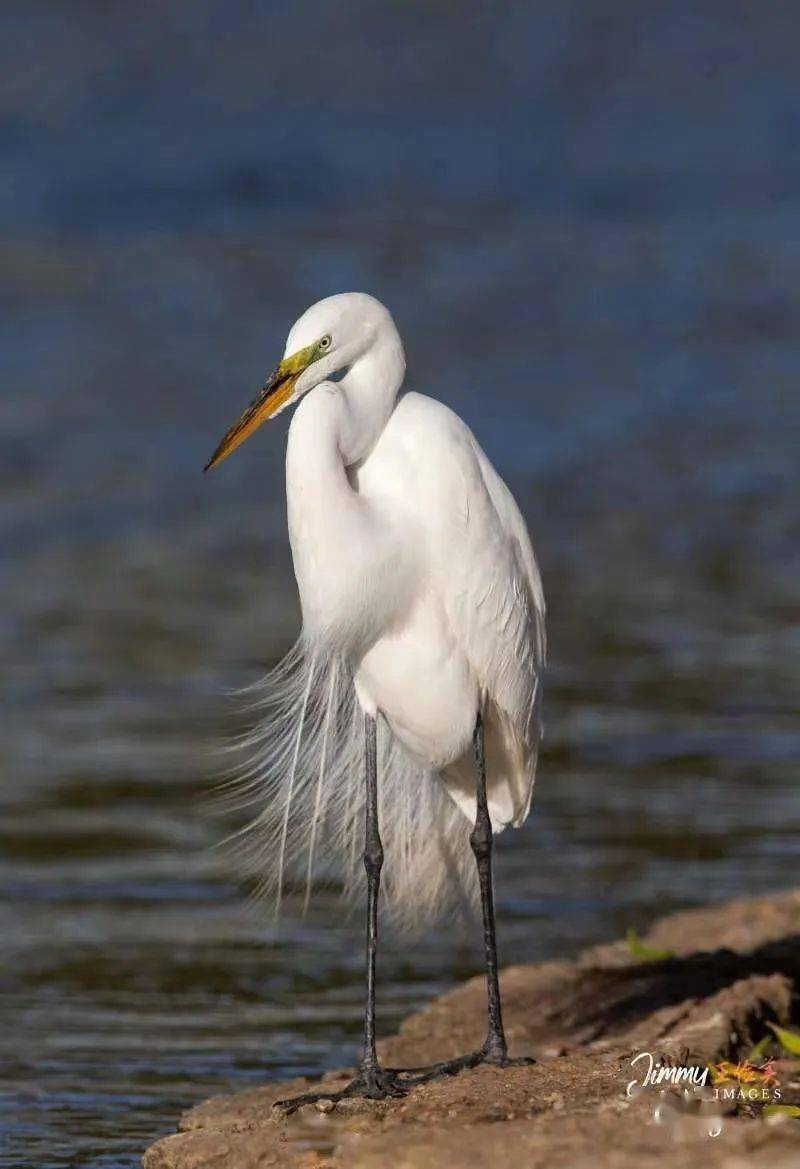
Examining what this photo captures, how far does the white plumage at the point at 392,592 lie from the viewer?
4836 mm

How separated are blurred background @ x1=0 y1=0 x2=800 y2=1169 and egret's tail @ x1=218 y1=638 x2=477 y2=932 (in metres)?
0.58

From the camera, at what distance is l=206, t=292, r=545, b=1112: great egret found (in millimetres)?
Answer: 4832

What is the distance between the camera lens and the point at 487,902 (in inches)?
205

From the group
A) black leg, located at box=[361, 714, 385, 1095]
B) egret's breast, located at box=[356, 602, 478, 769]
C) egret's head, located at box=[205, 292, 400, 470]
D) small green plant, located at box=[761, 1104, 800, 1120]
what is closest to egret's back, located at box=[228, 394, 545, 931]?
egret's breast, located at box=[356, 602, 478, 769]

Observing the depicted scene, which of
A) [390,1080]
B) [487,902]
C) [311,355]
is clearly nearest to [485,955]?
[487,902]

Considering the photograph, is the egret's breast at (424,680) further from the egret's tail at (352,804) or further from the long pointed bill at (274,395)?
the long pointed bill at (274,395)

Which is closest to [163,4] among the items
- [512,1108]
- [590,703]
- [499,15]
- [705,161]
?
[499,15]

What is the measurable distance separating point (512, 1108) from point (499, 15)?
2557cm

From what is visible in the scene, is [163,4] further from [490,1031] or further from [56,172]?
[490,1031]

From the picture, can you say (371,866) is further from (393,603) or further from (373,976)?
(393,603)

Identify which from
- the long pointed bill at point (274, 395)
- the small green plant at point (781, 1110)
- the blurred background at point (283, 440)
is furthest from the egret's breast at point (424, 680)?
the small green plant at point (781, 1110)

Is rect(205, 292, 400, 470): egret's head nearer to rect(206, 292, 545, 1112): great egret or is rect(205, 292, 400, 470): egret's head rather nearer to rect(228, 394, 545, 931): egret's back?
rect(206, 292, 545, 1112): great egret

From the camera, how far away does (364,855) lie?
5266 mm

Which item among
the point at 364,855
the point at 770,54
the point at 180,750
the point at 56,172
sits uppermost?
the point at 770,54
